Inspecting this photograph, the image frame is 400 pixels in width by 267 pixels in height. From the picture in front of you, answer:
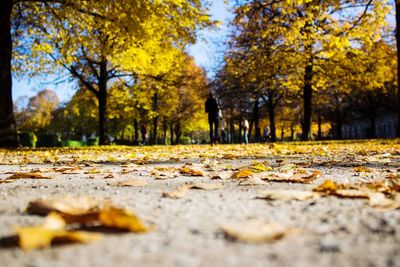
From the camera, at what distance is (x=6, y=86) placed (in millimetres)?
11414

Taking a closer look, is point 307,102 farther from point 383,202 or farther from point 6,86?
point 383,202

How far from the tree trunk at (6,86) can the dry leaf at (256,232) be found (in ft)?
37.4

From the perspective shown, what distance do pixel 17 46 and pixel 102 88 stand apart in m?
5.43

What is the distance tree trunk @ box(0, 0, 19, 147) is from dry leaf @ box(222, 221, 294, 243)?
37.4 feet

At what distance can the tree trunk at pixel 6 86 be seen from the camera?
1126 cm

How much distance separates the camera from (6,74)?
1144cm

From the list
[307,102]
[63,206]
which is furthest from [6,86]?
[307,102]

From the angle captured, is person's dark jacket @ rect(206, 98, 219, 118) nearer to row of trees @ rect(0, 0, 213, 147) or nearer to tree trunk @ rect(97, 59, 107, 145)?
row of trees @ rect(0, 0, 213, 147)

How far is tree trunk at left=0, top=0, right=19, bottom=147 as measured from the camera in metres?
11.3

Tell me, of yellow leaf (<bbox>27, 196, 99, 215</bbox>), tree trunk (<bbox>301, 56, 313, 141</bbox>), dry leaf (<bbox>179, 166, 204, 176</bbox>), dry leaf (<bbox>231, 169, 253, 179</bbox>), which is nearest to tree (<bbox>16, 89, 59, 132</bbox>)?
tree trunk (<bbox>301, 56, 313, 141</bbox>)

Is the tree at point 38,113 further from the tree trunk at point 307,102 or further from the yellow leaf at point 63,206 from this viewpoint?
the yellow leaf at point 63,206

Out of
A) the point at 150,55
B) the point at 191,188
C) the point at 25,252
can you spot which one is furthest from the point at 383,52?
the point at 25,252

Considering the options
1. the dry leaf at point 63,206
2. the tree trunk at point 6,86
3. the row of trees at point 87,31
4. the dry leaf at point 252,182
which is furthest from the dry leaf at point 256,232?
the tree trunk at point 6,86

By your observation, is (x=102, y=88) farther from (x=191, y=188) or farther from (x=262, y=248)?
(x=262, y=248)
